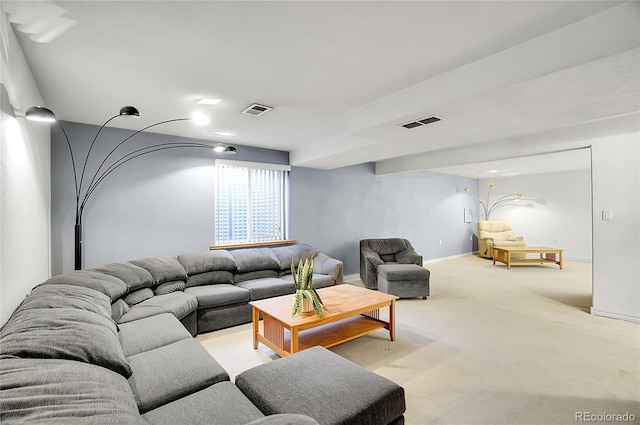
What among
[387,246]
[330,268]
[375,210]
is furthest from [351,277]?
[330,268]

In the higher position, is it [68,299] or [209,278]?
[68,299]

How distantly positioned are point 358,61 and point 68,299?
8.36 feet

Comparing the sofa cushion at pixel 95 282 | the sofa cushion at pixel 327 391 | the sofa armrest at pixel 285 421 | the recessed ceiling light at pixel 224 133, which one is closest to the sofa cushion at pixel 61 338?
the sofa cushion at pixel 327 391

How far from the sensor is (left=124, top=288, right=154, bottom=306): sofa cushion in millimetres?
3023

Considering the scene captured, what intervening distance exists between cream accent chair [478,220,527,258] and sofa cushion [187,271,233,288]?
7028 mm

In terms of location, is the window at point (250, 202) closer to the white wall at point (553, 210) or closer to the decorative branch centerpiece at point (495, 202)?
the decorative branch centerpiece at point (495, 202)

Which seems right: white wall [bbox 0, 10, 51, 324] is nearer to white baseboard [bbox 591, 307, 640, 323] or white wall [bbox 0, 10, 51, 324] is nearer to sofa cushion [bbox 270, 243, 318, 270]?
sofa cushion [bbox 270, 243, 318, 270]

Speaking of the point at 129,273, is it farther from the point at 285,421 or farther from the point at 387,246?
the point at 387,246

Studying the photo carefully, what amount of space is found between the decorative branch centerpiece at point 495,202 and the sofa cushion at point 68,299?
9.20 meters

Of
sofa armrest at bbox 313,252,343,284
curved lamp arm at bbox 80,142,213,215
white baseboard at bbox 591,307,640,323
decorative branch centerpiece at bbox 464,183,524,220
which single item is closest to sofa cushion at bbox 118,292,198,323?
curved lamp arm at bbox 80,142,213,215

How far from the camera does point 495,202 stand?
30.3ft

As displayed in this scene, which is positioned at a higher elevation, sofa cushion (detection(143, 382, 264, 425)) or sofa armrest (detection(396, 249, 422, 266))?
sofa armrest (detection(396, 249, 422, 266))

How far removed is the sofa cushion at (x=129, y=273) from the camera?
2.96 metres

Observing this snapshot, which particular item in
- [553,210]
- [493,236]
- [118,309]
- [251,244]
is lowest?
[118,309]
